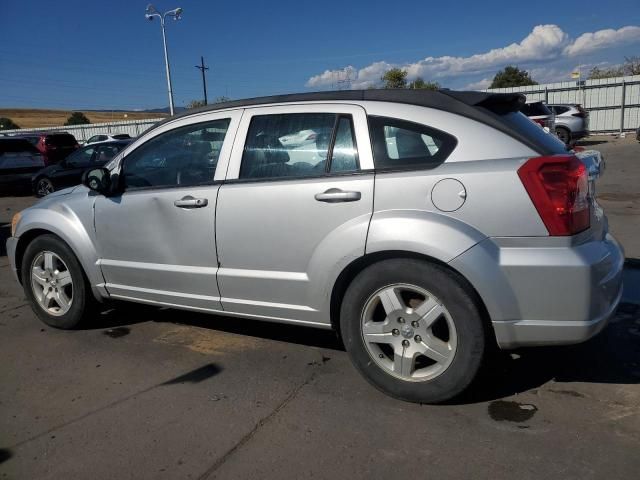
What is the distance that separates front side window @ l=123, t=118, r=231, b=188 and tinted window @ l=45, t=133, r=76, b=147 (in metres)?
17.7

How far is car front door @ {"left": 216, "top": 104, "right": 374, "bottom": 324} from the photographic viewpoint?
3180mm

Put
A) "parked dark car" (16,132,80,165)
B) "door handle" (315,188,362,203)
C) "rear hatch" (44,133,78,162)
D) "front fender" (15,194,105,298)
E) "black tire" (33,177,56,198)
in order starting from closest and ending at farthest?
"door handle" (315,188,362,203) → "front fender" (15,194,105,298) → "black tire" (33,177,56,198) → "parked dark car" (16,132,80,165) → "rear hatch" (44,133,78,162)

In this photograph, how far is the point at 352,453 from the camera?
272 centimetres

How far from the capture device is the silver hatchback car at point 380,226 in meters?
2.79

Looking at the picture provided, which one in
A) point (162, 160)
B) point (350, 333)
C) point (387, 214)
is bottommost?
point (350, 333)

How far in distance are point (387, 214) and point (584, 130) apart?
800 inches

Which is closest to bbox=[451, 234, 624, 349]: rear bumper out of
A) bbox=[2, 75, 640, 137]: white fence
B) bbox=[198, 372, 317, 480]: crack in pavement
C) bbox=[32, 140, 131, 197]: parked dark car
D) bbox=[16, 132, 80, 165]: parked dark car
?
bbox=[198, 372, 317, 480]: crack in pavement

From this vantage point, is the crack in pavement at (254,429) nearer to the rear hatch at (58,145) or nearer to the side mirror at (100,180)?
the side mirror at (100,180)

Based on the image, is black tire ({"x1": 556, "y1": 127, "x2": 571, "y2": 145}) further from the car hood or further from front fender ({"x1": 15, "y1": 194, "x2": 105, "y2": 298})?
front fender ({"x1": 15, "y1": 194, "x2": 105, "y2": 298})

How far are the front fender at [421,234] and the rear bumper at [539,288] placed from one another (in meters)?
0.06

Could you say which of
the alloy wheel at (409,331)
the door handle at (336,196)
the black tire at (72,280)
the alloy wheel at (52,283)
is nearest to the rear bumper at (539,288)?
the alloy wheel at (409,331)

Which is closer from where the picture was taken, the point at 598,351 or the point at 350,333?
the point at 350,333

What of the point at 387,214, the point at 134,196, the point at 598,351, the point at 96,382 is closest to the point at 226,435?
the point at 96,382

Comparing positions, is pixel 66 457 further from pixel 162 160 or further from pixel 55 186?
pixel 55 186
